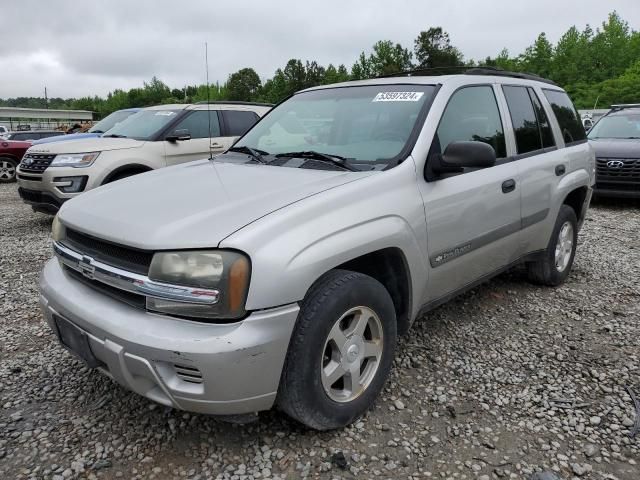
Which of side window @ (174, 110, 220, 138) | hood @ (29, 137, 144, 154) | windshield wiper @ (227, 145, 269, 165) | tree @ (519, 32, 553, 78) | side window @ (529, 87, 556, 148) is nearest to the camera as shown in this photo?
windshield wiper @ (227, 145, 269, 165)

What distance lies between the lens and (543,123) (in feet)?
13.5

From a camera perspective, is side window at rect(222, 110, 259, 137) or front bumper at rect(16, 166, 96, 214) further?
side window at rect(222, 110, 259, 137)

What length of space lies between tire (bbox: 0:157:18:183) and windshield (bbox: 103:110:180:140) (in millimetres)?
7446

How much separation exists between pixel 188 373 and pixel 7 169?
1389cm

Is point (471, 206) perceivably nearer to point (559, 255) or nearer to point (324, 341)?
point (324, 341)

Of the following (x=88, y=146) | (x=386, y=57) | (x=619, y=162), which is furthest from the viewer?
(x=386, y=57)

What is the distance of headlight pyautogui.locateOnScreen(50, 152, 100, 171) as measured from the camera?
21.2 feet

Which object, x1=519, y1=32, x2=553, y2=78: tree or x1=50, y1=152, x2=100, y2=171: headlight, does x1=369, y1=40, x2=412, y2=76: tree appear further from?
x1=50, y1=152, x2=100, y2=171: headlight

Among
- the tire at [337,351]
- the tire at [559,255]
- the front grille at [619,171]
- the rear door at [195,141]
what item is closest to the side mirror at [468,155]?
the tire at [337,351]

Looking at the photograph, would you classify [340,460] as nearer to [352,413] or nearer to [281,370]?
[352,413]

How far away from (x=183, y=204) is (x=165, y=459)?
3.84 ft

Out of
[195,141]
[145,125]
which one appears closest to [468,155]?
[195,141]

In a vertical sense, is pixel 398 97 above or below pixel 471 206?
above

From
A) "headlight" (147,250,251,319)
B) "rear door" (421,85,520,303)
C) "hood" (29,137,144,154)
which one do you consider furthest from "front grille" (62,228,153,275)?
"hood" (29,137,144,154)
